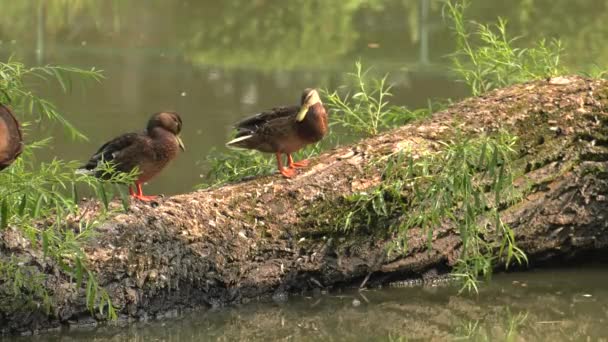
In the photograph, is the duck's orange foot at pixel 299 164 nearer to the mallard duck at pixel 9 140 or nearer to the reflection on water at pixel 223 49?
the reflection on water at pixel 223 49

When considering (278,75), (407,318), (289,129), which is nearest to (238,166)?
(289,129)

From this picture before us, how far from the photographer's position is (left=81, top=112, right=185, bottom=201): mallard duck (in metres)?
6.54

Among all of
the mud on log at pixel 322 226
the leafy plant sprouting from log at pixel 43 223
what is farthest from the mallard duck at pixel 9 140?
the mud on log at pixel 322 226

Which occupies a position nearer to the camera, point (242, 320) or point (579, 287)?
point (242, 320)

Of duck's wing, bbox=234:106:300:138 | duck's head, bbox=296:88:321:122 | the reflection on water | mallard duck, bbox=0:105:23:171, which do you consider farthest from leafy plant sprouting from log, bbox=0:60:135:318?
the reflection on water

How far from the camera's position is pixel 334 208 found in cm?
659

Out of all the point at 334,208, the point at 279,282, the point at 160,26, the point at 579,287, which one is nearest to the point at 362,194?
the point at 334,208

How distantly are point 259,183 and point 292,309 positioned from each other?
69 centimetres

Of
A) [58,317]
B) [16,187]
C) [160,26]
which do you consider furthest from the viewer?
[160,26]

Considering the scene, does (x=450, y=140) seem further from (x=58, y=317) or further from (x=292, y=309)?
(x=58, y=317)

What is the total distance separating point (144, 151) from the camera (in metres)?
6.56

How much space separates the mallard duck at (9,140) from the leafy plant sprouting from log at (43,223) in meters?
0.42

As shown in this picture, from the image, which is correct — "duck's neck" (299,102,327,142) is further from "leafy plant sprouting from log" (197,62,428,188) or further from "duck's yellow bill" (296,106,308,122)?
"leafy plant sprouting from log" (197,62,428,188)

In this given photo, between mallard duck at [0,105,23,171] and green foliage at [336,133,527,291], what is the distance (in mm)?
2022
